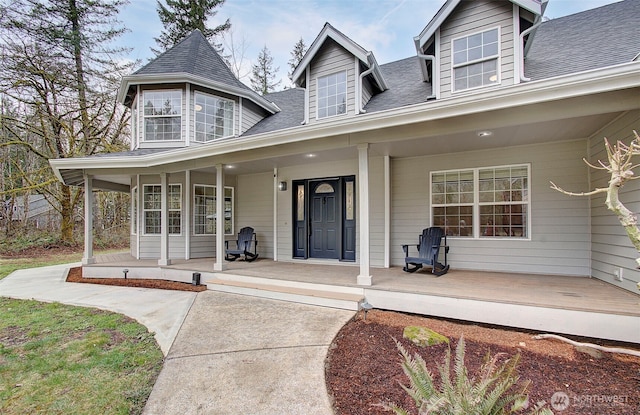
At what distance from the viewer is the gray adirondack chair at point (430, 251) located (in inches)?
201

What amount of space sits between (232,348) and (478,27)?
615 centimetres

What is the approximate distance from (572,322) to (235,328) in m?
3.69

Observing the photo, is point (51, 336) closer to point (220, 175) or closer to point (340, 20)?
point (220, 175)

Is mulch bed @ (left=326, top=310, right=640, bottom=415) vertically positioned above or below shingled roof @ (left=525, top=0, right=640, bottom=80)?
below

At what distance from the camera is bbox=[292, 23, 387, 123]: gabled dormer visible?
6223 mm

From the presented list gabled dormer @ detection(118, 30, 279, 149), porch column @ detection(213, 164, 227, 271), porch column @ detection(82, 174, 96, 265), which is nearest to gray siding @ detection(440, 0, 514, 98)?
porch column @ detection(213, 164, 227, 271)

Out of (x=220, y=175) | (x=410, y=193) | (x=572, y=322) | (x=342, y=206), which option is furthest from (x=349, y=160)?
(x=572, y=322)

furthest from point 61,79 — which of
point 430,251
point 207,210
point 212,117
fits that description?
point 430,251

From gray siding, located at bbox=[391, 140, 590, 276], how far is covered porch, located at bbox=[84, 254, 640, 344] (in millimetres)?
244

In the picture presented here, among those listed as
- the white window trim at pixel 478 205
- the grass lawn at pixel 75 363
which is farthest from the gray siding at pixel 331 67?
the grass lawn at pixel 75 363

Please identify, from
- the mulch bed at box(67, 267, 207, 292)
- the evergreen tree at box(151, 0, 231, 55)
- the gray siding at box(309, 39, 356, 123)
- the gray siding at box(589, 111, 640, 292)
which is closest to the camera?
the gray siding at box(589, 111, 640, 292)

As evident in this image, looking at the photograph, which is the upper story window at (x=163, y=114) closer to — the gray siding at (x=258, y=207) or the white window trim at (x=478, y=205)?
the gray siding at (x=258, y=207)

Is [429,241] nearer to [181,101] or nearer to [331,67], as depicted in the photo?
[331,67]

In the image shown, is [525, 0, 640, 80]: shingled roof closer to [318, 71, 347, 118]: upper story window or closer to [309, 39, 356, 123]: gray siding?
[309, 39, 356, 123]: gray siding
